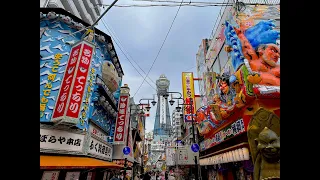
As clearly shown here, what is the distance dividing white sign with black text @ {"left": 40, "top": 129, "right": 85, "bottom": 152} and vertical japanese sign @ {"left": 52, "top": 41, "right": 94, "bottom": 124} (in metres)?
0.77

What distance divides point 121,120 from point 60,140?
781 cm

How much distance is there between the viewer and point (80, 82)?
9.61 m

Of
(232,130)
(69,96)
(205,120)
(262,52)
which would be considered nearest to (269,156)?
(232,130)

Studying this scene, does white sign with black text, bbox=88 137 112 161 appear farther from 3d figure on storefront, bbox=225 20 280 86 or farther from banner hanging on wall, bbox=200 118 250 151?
3d figure on storefront, bbox=225 20 280 86

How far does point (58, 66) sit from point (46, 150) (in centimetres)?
434

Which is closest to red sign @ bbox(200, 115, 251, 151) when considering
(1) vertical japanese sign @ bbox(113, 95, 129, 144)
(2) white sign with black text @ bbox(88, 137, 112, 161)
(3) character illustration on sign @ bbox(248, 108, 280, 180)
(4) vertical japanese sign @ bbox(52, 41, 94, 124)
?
(3) character illustration on sign @ bbox(248, 108, 280, 180)

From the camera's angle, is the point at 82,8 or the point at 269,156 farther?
the point at 82,8

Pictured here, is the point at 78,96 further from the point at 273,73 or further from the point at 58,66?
the point at 273,73

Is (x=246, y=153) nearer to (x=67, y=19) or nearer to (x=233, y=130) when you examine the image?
(x=233, y=130)

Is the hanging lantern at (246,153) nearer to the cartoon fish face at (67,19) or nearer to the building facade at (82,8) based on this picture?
the cartoon fish face at (67,19)

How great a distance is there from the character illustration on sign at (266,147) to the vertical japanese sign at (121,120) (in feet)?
35.2

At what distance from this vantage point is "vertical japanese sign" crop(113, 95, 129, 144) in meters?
16.1

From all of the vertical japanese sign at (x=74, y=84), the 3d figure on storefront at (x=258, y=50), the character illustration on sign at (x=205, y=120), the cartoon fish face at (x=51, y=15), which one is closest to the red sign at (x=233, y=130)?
the character illustration on sign at (x=205, y=120)
